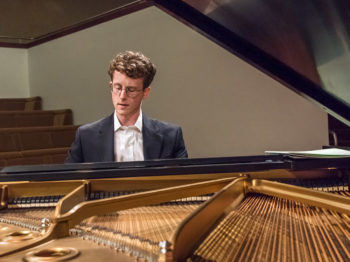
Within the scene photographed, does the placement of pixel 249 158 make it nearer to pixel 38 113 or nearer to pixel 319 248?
pixel 319 248

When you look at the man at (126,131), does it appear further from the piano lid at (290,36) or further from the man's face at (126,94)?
the piano lid at (290,36)

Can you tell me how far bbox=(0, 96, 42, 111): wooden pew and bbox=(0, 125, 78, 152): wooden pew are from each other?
4.56 feet

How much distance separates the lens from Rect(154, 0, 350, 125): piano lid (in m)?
1.33

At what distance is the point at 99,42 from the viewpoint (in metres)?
4.49

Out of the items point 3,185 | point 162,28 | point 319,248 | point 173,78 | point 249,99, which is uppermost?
point 162,28

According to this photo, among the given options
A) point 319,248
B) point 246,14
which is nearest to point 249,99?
point 246,14

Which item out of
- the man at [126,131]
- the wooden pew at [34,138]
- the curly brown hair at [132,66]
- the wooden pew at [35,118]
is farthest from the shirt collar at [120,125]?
the wooden pew at [35,118]

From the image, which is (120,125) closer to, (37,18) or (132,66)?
(132,66)

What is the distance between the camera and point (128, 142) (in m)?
2.04

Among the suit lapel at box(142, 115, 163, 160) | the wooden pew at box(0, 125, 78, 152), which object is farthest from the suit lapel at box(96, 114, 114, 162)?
the wooden pew at box(0, 125, 78, 152)

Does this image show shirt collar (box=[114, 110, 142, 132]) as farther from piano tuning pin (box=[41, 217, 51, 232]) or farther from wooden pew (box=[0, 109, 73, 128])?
wooden pew (box=[0, 109, 73, 128])

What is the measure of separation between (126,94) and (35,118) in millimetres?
2961

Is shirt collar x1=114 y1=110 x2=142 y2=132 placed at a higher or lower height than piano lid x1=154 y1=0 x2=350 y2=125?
lower

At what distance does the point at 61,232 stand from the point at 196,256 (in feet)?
1.17
